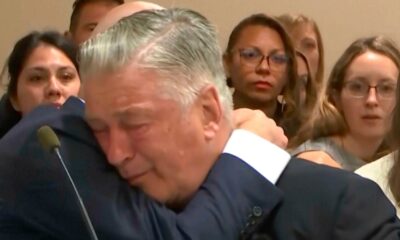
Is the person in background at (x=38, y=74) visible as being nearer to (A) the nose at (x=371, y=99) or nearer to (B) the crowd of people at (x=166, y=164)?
(A) the nose at (x=371, y=99)

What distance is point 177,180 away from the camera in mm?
1320

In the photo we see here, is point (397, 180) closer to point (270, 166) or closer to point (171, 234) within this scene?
point (270, 166)

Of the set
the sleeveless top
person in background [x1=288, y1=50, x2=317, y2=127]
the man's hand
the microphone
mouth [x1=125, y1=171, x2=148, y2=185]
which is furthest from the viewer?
person in background [x1=288, y1=50, x2=317, y2=127]

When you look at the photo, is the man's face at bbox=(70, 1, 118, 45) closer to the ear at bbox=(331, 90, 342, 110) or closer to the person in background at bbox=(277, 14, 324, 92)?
the person in background at bbox=(277, 14, 324, 92)

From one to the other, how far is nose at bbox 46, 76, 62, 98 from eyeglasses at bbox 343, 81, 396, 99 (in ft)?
2.61

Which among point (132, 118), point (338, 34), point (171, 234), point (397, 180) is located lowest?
point (338, 34)

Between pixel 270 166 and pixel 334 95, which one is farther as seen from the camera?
pixel 334 95

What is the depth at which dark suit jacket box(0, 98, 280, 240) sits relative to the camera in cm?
127

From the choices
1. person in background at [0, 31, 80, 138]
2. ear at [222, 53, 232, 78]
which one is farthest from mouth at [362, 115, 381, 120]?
person in background at [0, 31, 80, 138]

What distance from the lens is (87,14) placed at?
3045 millimetres

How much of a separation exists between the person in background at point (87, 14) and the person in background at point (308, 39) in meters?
0.56

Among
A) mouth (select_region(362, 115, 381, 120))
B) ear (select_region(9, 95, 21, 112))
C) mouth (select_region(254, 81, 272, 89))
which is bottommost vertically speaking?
ear (select_region(9, 95, 21, 112))

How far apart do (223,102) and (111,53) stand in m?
0.18

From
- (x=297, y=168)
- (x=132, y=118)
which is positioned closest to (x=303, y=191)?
(x=297, y=168)
